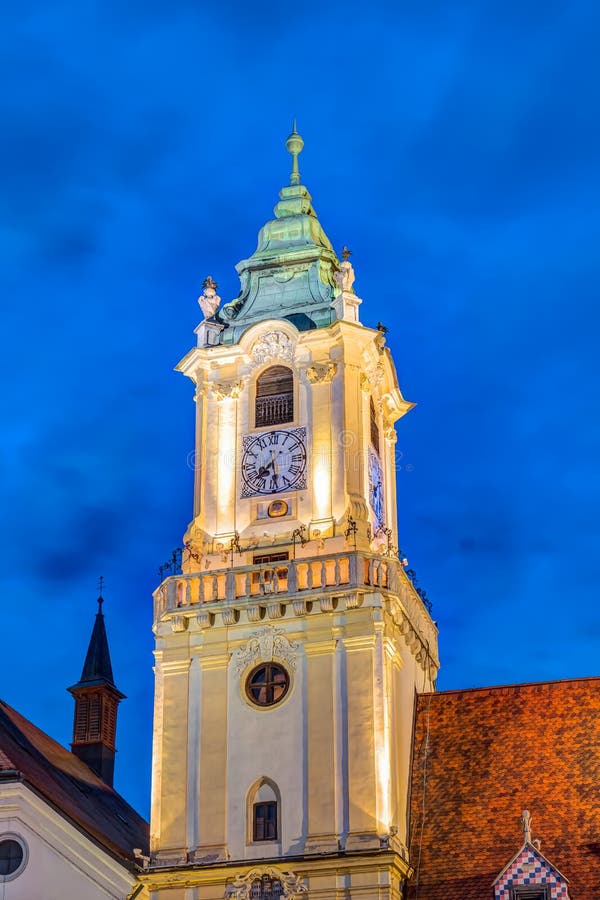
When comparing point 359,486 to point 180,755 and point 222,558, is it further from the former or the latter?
point 180,755

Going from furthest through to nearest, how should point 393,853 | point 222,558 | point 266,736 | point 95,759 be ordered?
1. point 95,759
2. point 222,558
3. point 266,736
4. point 393,853

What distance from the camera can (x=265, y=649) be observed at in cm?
4459

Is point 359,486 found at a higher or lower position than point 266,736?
higher

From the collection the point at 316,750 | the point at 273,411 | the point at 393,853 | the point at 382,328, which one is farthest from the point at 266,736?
the point at 382,328

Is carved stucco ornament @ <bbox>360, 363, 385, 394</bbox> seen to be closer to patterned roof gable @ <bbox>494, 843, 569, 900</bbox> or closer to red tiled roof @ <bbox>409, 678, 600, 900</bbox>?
red tiled roof @ <bbox>409, 678, 600, 900</bbox>

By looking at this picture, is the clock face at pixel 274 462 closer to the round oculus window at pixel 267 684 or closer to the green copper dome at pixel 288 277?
the green copper dome at pixel 288 277

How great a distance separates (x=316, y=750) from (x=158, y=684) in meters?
4.87

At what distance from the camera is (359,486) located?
46.9 metres

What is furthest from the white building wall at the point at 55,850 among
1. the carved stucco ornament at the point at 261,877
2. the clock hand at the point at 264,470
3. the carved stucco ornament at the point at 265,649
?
the clock hand at the point at 264,470

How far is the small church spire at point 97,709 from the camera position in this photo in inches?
2462

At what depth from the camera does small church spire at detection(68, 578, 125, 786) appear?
6253cm

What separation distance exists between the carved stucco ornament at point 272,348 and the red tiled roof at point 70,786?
1287 centimetres

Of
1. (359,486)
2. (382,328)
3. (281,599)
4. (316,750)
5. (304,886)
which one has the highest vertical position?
(382,328)

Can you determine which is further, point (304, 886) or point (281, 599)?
point (281, 599)
